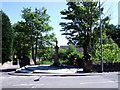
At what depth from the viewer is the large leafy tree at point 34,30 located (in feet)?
189

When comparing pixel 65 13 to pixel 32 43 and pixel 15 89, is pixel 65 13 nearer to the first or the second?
pixel 32 43

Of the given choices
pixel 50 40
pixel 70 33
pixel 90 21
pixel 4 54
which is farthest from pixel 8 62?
pixel 90 21

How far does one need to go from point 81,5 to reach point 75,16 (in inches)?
78.9

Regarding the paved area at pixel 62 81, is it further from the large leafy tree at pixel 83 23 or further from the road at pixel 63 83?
the large leafy tree at pixel 83 23

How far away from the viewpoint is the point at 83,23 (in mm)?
44531

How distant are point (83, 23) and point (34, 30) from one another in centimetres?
1524

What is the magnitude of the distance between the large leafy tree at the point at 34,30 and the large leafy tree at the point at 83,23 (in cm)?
1222

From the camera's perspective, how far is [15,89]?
52.7ft

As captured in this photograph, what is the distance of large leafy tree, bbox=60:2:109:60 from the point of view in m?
44.4

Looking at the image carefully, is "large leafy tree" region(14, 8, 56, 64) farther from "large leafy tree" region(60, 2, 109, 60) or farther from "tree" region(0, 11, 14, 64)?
"large leafy tree" region(60, 2, 109, 60)

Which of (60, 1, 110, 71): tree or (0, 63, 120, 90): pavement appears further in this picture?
(60, 1, 110, 71): tree

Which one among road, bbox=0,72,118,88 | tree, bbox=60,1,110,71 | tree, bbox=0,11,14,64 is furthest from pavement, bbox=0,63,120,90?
tree, bbox=0,11,14,64

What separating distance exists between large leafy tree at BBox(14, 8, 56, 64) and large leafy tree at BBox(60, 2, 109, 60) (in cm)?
1222

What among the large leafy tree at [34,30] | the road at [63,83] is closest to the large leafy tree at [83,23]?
the large leafy tree at [34,30]
